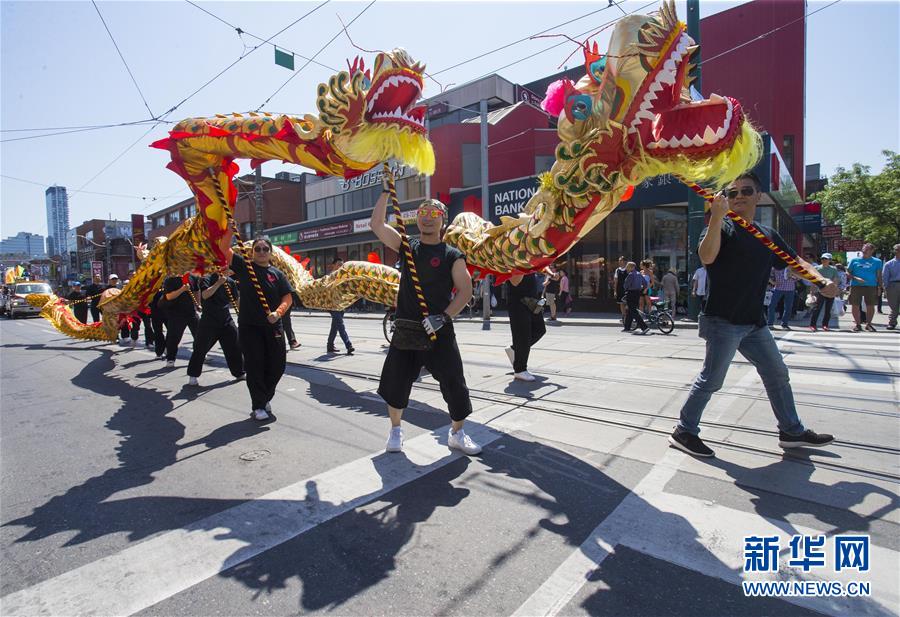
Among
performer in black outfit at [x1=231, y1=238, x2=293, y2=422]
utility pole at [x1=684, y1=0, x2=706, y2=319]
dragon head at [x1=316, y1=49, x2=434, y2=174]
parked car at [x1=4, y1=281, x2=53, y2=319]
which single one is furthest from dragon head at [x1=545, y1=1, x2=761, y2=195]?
parked car at [x1=4, y1=281, x2=53, y2=319]

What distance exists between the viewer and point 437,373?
12.6ft

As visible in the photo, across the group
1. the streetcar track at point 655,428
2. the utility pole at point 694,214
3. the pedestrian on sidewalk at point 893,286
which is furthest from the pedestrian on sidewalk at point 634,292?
the streetcar track at point 655,428

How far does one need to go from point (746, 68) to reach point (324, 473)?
24916 millimetres

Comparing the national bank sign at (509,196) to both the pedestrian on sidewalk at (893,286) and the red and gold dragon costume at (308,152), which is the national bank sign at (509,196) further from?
the red and gold dragon costume at (308,152)

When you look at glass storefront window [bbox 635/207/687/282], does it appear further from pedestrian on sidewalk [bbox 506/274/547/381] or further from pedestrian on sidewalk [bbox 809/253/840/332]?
pedestrian on sidewalk [bbox 506/274/547/381]

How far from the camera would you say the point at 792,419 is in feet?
11.7

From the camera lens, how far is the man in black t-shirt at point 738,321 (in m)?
3.42

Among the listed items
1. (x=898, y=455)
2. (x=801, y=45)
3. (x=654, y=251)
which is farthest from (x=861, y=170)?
(x=898, y=455)

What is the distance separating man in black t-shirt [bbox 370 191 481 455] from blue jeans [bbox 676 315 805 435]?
1718mm

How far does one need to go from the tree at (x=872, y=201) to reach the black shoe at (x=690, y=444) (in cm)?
3898

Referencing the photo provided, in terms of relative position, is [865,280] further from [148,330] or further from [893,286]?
[148,330]

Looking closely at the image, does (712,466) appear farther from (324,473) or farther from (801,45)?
(801,45)

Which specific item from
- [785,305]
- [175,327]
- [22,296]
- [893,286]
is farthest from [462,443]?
[22,296]

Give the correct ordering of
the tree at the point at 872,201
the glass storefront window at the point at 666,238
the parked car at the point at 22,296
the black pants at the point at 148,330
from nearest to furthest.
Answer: the black pants at the point at 148,330, the glass storefront window at the point at 666,238, the parked car at the point at 22,296, the tree at the point at 872,201
